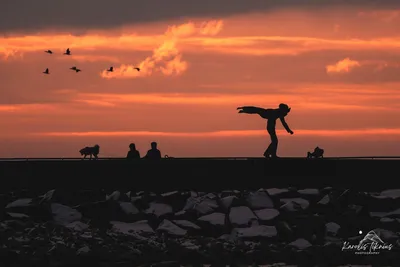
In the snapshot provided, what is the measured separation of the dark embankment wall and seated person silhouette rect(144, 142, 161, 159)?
2.34ft

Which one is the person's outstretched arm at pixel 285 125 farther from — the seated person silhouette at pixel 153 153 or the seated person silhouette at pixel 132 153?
the seated person silhouette at pixel 132 153

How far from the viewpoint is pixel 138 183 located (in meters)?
38.6

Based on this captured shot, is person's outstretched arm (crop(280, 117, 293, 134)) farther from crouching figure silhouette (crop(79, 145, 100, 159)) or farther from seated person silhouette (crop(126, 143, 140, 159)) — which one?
crouching figure silhouette (crop(79, 145, 100, 159))

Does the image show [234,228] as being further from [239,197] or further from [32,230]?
[32,230]

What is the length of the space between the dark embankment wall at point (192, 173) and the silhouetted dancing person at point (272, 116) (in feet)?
1.51

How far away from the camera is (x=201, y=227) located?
3528 centimetres

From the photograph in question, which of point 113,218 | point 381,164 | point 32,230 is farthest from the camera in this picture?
point 381,164

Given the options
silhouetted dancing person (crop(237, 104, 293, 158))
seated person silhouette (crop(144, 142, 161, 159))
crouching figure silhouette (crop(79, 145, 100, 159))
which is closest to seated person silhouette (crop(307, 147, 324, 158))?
silhouetted dancing person (crop(237, 104, 293, 158))

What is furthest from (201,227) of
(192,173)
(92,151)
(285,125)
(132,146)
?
(92,151)

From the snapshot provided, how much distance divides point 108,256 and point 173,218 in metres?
5.04

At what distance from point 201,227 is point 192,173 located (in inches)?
134

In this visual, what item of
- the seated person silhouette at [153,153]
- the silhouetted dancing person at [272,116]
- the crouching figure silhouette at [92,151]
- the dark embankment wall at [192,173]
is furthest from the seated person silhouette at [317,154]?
the crouching figure silhouette at [92,151]

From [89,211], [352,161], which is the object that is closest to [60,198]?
[89,211]

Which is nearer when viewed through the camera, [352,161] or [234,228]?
[234,228]
